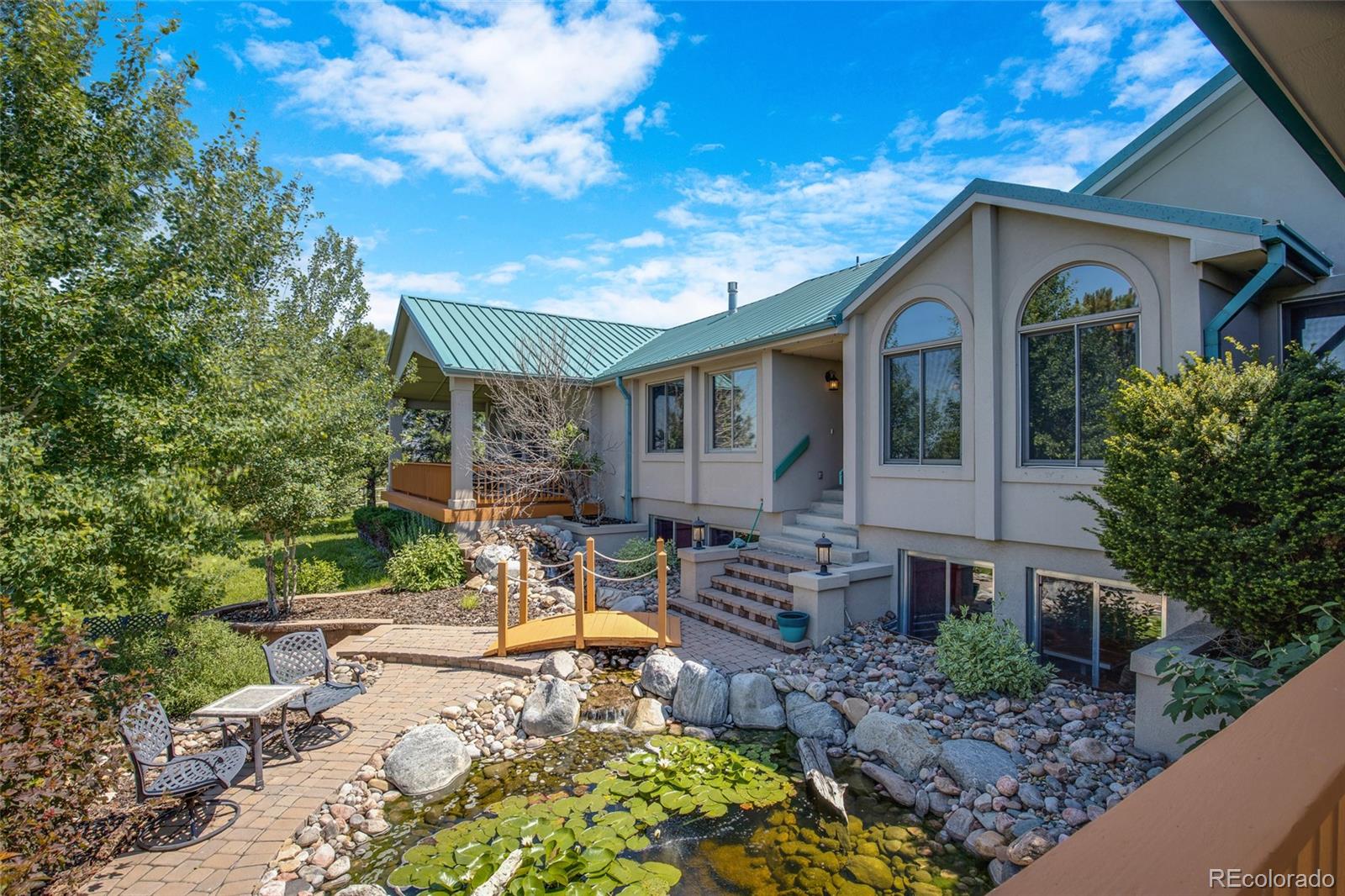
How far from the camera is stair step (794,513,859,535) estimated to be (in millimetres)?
9773

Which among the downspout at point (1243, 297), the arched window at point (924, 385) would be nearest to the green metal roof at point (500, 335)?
the arched window at point (924, 385)

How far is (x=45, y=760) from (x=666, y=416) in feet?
35.3

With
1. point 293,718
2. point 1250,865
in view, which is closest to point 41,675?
point 293,718

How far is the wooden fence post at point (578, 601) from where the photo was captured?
8336 mm

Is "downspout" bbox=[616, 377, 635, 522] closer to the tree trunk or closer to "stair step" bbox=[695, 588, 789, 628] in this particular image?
"stair step" bbox=[695, 588, 789, 628]

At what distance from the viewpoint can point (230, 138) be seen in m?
8.93

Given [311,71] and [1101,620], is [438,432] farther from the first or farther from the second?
[1101,620]

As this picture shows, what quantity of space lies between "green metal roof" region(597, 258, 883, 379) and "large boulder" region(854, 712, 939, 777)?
5.60m

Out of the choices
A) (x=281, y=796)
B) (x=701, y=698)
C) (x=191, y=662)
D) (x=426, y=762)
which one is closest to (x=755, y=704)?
(x=701, y=698)

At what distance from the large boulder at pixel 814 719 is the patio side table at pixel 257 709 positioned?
→ 4.87 meters

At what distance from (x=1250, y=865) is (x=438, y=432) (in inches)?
901

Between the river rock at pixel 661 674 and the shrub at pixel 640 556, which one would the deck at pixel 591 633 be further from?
the shrub at pixel 640 556

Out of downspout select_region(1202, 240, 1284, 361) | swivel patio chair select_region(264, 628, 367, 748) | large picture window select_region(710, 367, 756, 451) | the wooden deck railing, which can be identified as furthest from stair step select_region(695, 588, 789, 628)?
the wooden deck railing

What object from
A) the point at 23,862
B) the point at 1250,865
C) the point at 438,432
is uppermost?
the point at 438,432
